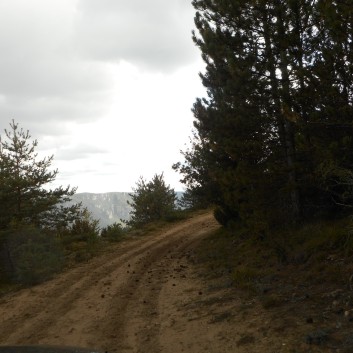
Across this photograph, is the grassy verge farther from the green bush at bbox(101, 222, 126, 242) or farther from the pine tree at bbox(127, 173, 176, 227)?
the pine tree at bbox(127, 173, 176, 227)

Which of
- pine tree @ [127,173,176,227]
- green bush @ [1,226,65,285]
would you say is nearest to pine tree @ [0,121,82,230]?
green bush @ [1,226,65,285]

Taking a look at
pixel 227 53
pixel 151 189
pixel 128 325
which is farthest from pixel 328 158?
pixel 151 189

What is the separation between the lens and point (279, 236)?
440 inches

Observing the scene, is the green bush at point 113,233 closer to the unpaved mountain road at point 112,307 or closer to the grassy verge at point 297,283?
the unpaved mountain road at point 112,307

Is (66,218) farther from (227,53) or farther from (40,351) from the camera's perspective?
(40,351)

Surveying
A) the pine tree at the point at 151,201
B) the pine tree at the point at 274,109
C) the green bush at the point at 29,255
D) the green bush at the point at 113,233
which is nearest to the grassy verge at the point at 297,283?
the pine tree at the point at 274,109

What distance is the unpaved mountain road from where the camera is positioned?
23.3ft

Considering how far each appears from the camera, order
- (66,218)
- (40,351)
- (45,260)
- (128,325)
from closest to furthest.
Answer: (40,351), (128,325), (45,260), (66,218)

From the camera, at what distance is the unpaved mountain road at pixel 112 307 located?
23.3 ft

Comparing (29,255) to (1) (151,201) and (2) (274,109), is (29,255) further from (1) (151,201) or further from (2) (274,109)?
(1) (151,201)

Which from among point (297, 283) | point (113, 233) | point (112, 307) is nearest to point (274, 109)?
point (297, 283)

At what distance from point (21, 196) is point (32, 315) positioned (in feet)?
30.3

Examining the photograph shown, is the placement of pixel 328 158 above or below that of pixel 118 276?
above

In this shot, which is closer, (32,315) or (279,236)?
(32,315)
